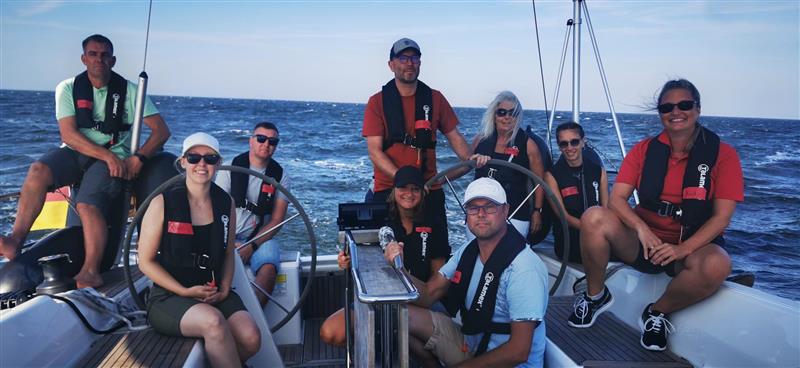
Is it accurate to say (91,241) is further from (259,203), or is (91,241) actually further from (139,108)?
(259,203)

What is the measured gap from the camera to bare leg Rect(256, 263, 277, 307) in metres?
3.11

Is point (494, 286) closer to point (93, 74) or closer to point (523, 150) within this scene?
point (523, 150)

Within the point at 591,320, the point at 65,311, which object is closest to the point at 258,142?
the point at 65,311

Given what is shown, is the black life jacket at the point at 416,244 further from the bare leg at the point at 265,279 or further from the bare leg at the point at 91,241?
the bare leg at the point at 91,241

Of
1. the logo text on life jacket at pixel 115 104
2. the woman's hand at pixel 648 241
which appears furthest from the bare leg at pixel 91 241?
the woman's hand at pixel 648 241

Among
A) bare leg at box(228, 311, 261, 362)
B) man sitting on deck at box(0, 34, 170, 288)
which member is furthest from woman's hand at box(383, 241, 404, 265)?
man sitting on deck at box(0, 34, 170, 288)

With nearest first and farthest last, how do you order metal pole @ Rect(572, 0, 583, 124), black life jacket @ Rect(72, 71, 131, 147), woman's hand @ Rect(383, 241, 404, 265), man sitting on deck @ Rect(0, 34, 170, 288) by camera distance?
woman's hand @ Rect(383, 241, 404, 265), man sitting on deck @ Rect(0, 34, 170, 288), black life jacket @ Rect(72, 71, 131, 147), metal pole @ Rect(572, 0, 583, 124)

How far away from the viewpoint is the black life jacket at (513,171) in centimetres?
337

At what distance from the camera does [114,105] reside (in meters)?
3.18

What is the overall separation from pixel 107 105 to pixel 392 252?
2.06 m

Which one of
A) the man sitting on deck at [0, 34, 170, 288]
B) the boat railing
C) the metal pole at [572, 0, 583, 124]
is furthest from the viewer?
the metal pole at [572, 0, 583, 124]

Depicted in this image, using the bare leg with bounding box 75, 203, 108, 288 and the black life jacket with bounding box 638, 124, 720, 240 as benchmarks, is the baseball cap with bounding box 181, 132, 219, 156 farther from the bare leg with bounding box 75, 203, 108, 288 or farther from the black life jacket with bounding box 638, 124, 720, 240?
the black life jacket with bounding box 638, 124, 720, 240

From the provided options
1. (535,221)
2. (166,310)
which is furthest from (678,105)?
(166,310)

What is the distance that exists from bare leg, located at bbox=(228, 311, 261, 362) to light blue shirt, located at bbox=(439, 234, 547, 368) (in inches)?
32.1
